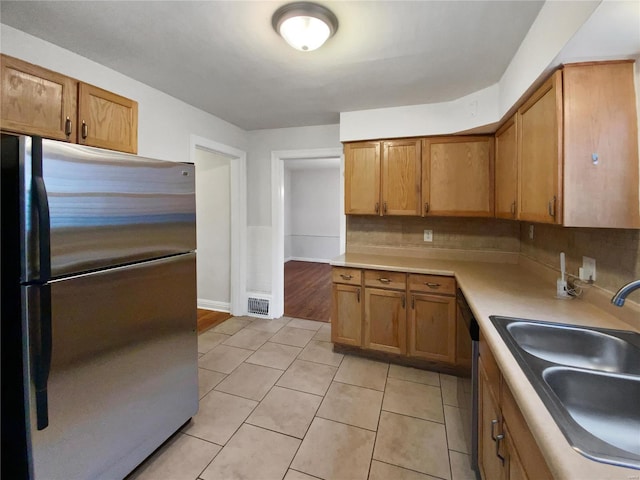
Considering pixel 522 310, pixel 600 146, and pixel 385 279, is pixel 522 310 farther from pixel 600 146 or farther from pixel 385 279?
pixel 385 279

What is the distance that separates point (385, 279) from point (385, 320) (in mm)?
375

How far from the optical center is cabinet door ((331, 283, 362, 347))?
269cm

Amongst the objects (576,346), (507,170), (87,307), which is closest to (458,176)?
(507,170)

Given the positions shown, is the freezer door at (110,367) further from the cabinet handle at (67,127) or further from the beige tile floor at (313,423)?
the cabinet handle at (67,127)

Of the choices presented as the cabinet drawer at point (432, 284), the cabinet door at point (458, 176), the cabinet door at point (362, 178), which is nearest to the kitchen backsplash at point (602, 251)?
the cabinet door at point (458, 176)

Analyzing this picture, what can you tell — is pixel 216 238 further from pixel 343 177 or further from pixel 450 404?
pixel 450 404

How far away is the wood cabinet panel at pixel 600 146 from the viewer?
1.25 m

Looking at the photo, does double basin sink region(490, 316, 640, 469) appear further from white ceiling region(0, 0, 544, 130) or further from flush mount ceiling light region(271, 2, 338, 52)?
flush mount ceiling light region(271, 2, 338, 52)

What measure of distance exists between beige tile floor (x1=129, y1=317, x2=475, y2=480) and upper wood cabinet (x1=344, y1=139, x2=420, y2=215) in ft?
4.85

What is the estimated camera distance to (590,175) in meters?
1.30

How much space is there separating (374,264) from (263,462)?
163cm

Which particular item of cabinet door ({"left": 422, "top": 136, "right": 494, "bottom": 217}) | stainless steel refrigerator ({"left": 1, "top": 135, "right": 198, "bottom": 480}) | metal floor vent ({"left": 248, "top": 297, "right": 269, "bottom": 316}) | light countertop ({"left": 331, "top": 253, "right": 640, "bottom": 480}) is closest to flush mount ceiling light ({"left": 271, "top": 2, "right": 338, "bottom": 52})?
stainless steel refrigerator ({"left": 1, "top": 135, "right": 198, "bottom": 480})

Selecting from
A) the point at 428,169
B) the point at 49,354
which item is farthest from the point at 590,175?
the point at 49,354

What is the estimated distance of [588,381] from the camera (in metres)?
0.93
